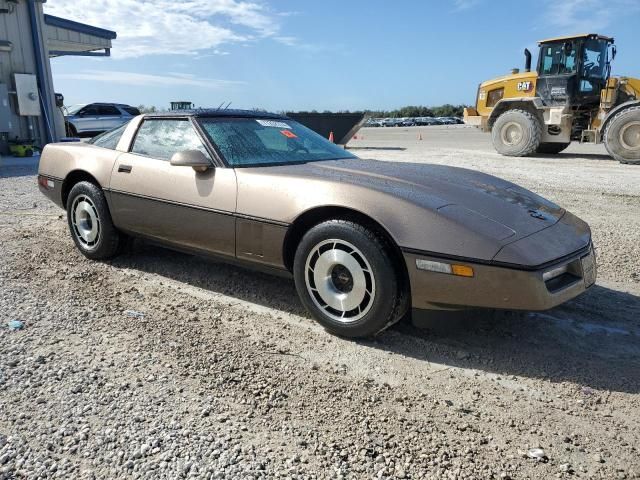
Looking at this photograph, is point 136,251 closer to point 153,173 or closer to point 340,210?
point 153,173

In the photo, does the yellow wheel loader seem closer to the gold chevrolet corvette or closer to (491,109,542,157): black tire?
(491,109,542,157): black tire

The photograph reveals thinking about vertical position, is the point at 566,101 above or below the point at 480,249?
above

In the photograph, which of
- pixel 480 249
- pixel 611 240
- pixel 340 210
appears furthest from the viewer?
pixel 611 240

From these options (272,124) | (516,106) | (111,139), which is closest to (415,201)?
(272,124)

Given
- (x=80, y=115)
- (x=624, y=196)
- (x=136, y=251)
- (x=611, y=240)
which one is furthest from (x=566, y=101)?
(x=80, y=115)

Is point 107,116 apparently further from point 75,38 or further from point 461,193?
point 461,193

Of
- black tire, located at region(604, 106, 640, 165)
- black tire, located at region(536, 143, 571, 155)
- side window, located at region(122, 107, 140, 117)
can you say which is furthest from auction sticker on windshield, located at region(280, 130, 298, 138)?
side window, located at region(122, 107, 140, 117)

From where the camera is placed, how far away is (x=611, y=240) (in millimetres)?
5078

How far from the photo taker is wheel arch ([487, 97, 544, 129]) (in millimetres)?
13430

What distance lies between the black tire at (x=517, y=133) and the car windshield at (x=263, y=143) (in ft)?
34.5

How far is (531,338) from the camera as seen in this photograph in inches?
121

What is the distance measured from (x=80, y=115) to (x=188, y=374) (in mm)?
16986

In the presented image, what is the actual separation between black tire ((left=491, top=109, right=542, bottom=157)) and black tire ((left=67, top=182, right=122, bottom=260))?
11685 mm

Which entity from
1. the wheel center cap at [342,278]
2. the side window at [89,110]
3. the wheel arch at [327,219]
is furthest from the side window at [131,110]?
the wheel center cap at [342,278]
